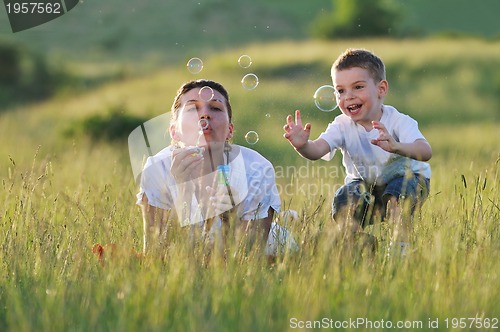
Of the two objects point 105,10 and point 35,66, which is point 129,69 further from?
point 105,10

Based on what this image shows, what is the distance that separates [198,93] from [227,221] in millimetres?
794

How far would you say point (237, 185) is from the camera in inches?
209

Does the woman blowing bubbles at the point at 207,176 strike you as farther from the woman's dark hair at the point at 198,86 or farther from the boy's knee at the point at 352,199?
the boy's knee at the point at 352,199

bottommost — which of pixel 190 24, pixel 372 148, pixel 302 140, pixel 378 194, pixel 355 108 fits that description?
pixel 378 194

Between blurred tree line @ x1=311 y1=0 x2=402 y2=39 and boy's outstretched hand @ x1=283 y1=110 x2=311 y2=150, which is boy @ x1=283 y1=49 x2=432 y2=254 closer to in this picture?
boy's outstretched hand @ x1=283 y1=110 x2=311 y2=150

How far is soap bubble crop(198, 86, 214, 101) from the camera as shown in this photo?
5.24 m

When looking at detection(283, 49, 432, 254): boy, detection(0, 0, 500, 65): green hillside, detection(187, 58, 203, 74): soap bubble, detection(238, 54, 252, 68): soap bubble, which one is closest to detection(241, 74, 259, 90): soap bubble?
detection(238, 54, 252, 68): soap bubble

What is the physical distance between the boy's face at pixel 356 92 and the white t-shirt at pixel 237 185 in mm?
710

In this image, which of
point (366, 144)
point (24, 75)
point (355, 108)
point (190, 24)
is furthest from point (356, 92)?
point (190, 24)

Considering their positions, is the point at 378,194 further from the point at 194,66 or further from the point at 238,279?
the point at 238,279

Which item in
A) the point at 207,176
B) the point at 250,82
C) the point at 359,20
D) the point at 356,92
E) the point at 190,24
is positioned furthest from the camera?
the point at 190,24

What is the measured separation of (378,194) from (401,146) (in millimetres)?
740

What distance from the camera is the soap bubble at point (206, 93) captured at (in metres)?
5.24

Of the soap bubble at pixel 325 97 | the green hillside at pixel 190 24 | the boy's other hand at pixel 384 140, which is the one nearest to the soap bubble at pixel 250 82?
the soap bubble at pixel 325 97
